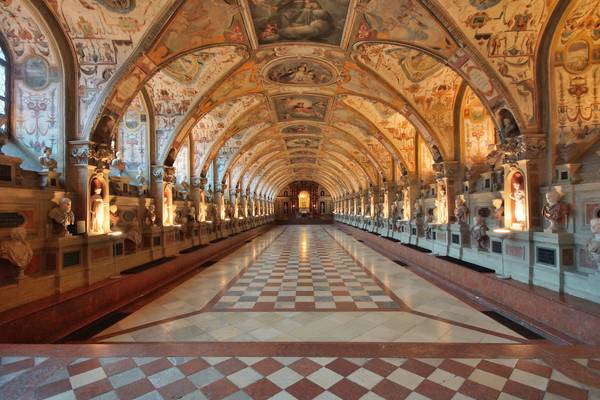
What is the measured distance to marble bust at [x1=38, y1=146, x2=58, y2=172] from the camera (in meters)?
6.08

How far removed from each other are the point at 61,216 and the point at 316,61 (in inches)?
329

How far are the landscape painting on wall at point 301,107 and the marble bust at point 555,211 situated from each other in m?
9.19

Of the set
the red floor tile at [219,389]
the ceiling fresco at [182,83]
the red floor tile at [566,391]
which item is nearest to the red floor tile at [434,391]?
the red floor tile at [566,391]

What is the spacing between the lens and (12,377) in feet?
10.2

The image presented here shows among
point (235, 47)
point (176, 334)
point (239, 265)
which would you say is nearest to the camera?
point (176, 334)

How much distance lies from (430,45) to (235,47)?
5.43 m

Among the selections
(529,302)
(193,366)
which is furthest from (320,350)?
(529,302)

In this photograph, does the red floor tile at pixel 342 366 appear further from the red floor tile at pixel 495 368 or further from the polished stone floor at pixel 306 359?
the red floor tile at pixel 495 368

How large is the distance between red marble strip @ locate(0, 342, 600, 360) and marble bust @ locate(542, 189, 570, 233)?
2.98 meters

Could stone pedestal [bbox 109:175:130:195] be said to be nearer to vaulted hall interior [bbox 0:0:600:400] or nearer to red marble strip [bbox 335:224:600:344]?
vaulted hall interior [bbox 0:0:600:400]

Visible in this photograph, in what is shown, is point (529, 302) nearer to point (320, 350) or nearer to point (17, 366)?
point (320, 350)

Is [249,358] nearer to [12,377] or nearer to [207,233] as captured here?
[12,377]

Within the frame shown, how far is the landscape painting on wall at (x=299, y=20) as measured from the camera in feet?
21.8

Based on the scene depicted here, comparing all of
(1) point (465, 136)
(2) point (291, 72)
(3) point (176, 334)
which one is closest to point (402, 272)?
(1) point (465, 136)
